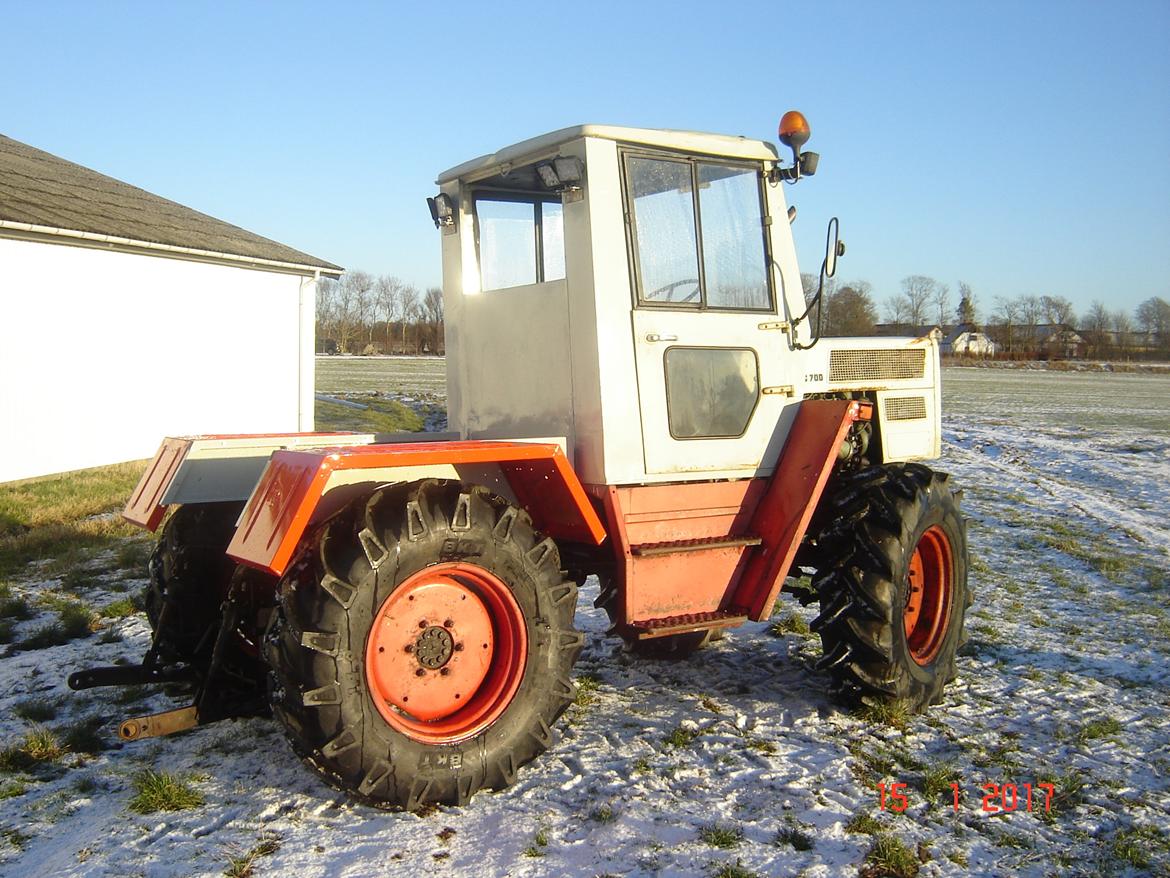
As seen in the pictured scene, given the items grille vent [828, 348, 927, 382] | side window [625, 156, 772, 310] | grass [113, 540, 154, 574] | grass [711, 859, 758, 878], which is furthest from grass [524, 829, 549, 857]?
grass [113, 540, 154, 574]

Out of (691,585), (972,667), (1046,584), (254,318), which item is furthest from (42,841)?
(254,318)

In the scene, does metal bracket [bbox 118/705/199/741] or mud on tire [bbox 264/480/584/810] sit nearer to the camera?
mud on tire [bbox 264/480/584/810]

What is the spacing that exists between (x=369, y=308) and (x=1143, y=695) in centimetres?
9621

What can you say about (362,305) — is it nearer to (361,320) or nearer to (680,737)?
(361,320)

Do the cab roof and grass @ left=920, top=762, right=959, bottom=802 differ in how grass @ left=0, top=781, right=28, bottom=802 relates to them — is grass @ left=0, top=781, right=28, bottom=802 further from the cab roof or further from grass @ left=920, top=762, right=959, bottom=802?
grass @ left=920, top=762, right=959, bottom=802

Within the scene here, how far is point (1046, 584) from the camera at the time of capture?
25.6ft

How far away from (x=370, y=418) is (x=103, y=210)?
733 cm

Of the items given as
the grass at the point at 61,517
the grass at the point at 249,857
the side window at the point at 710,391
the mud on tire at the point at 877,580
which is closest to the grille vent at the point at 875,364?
the mud on tire at the point at 877,580

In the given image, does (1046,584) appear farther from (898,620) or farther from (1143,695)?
(898,620)

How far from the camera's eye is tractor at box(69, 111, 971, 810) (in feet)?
11.5

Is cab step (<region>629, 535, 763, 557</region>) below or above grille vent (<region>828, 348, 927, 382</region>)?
below

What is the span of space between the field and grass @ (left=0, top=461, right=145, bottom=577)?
129 centimetres

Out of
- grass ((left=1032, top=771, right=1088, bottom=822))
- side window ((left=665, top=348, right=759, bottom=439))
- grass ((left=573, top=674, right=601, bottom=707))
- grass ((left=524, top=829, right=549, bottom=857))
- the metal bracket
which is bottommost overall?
grass ((left=1032, top=771, right=1088, bottom=822))

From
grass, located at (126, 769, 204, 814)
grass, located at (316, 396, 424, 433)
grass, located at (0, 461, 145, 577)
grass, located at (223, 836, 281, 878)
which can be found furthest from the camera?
grass, located at (316, 396, 424, 433)
